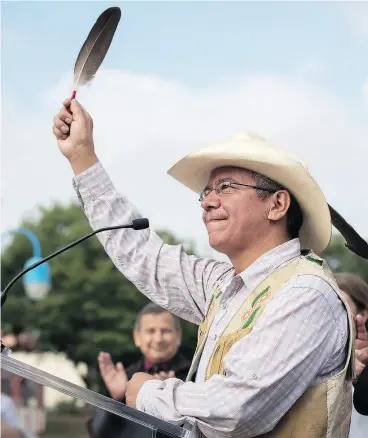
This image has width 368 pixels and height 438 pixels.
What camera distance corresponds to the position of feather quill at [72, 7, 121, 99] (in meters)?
3.67

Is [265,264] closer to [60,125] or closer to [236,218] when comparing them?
[236,218]

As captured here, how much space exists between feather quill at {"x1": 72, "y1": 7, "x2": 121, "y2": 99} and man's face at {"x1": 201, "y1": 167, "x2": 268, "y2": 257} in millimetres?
771

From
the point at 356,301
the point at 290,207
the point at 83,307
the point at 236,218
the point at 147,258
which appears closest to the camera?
the point at 236,218

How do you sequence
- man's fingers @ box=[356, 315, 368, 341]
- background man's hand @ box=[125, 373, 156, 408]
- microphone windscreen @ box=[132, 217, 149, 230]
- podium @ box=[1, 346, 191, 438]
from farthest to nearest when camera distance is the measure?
man's fingers @ box=[356, 315, 368, 341] → microphone windscreen @ box=[132, 217, 149, 230] → background man's hand @ box=[125, 373, 156, 408] → podium @ box=[1, 346, 191, 438]

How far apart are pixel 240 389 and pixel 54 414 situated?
2.36 ft

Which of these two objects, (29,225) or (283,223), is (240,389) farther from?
(29,225)

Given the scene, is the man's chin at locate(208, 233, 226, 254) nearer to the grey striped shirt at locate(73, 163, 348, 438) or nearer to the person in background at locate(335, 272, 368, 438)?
the grey striped shirt at locate(73, 163, 348, 438)

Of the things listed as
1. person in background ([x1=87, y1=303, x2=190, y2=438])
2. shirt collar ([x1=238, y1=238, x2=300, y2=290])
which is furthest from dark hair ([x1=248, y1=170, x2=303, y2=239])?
person in background ([x1=87, y1=303, x2=190, y2=438])

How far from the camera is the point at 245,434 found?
9.44 ft

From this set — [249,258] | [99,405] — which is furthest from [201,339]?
A: [99,405]

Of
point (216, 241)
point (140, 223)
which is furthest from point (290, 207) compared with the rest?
point (140, 223)

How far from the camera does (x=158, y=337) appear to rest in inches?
244

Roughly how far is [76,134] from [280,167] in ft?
2.95

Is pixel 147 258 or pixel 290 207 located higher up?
pixel 290 207
